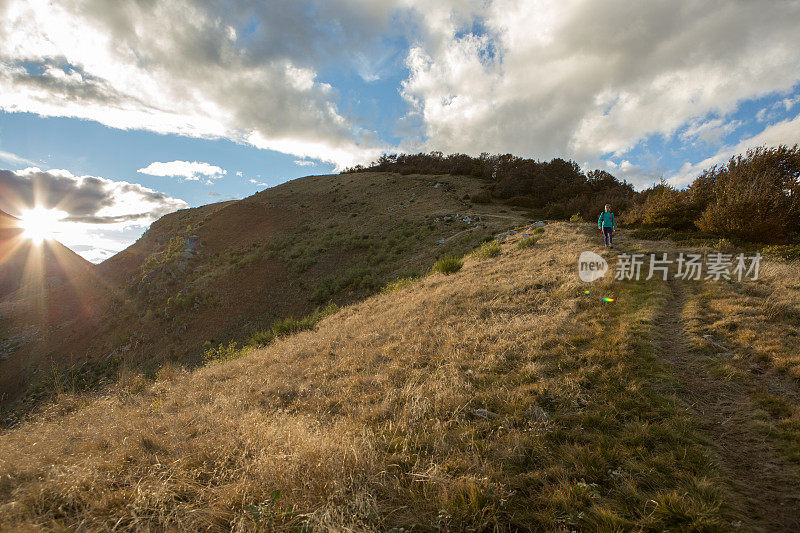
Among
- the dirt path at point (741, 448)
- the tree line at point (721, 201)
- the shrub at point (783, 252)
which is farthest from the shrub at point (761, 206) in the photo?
the dirt path at point (741, 448)

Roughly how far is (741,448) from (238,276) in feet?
79.0

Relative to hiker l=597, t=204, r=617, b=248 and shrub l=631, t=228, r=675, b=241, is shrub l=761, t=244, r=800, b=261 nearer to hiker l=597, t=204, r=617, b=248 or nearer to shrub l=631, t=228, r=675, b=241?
shrub l=631, t=228, r=675, b=241

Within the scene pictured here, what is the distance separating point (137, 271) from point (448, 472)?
3506 cm

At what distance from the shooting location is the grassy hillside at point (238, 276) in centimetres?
1743

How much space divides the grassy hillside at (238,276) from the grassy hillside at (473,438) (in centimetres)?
1035

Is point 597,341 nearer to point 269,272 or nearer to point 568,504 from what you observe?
point 568,504

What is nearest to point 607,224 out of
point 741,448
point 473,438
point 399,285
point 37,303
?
point 399,285

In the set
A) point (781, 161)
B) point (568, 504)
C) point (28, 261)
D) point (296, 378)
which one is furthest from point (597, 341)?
point (28, 261)

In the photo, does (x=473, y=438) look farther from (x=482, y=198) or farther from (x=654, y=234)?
(x=482, y=198)

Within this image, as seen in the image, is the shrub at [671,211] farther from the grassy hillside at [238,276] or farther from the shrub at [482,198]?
the shrub at [482,198]

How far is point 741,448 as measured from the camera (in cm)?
353

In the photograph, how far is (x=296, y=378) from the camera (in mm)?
6703

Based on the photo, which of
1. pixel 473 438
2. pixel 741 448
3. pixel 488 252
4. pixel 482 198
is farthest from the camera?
pixel 482 198

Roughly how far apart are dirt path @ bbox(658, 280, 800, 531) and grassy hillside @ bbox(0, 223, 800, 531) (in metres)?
0.02
